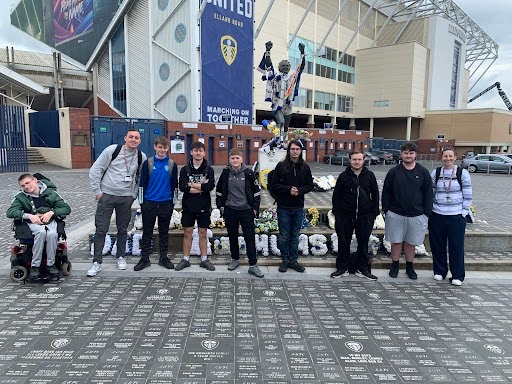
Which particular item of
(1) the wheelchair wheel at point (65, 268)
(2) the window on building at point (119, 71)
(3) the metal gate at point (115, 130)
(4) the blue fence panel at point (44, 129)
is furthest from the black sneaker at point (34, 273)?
(2) the window on building at point (119, 71)

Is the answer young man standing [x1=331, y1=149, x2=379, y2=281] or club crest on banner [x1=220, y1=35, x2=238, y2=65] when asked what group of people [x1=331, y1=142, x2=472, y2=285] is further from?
club crest on banner [x1=220, y1=35, x2=238, y2=65]

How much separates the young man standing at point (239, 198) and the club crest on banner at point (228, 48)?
25546 millimetres

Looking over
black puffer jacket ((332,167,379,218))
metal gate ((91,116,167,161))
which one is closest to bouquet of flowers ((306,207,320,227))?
black puffer jacket ((332,167,379,218))

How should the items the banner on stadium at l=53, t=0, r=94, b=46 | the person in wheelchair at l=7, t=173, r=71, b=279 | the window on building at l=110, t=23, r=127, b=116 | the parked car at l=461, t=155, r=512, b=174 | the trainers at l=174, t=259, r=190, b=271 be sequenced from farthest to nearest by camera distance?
the banner on stadium at l=53, t=0, r=94, b=46 < the window on building at l=110, t=23, r=127, b=116 < the parked car at l=461, t=155, r=512, b=174 < the trainers at l=174, t=259, r=190, b=271 < the person in wheelchair at l=7, t=173, r=71, b=279

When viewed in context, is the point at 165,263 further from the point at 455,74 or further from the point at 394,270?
the point at 455,74

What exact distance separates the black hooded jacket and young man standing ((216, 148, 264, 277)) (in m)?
0.17

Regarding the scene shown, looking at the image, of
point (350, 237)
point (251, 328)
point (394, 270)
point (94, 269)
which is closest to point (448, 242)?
point (394, 270)

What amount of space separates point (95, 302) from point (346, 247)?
3357 mm

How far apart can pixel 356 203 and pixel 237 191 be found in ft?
5.39

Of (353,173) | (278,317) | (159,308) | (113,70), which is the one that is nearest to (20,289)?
(159,308)

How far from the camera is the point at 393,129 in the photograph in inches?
2104

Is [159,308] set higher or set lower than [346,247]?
lower

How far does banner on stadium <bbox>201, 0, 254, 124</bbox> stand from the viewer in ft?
91.7

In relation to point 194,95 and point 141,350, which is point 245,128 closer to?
point 194,95
